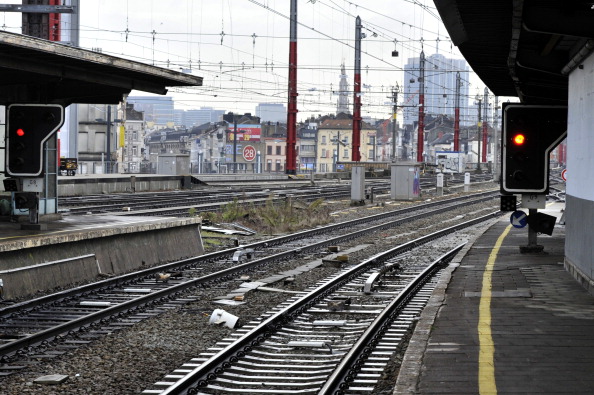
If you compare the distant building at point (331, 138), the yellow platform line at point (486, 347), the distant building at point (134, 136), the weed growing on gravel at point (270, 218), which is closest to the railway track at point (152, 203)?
the weed growing on gravel at point (270, 218)

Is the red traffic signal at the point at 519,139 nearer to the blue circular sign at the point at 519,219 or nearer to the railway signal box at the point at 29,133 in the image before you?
the blue circular sign at the point at 519,219

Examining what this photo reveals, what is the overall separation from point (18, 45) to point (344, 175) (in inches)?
2357

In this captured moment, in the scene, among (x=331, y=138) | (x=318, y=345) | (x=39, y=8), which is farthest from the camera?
(x=331, y=138)

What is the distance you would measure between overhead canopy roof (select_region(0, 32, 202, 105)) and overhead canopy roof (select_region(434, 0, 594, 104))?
619cm

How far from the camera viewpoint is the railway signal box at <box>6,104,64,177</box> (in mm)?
16000

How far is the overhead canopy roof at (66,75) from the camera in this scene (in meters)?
14.6

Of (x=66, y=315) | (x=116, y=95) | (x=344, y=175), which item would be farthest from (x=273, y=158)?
(x=66, y=315)

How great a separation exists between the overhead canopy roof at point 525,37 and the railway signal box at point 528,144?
0.64 meters

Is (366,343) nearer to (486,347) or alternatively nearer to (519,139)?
(486,347)

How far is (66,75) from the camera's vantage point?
17.1 m

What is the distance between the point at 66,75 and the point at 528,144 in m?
8.42

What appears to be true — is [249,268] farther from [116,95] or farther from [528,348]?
[528,348]

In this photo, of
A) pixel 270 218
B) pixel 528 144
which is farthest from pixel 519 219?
pixel 270 218

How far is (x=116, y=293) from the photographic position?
1385cm
